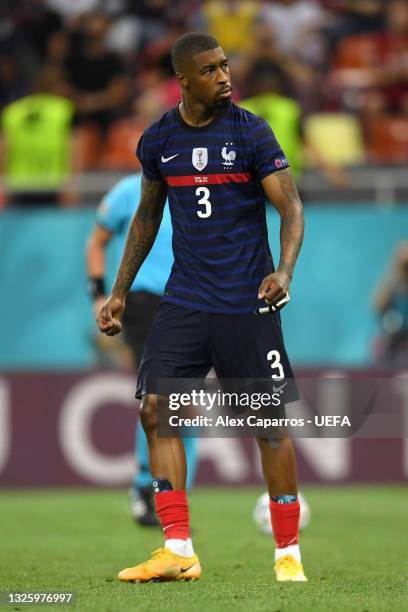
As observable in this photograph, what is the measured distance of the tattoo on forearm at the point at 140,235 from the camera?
659 centimetres

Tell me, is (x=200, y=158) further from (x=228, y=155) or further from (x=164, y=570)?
(x=164, y=570)

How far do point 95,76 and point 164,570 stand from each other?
1040 cm

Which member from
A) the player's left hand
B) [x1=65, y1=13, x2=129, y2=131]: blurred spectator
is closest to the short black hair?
the player's left hand

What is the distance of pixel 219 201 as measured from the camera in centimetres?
628

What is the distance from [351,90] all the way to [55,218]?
4.17 m

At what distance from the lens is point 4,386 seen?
1284cm

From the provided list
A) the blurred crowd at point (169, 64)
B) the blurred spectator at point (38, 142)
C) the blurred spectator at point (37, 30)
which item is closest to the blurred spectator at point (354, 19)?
the blurred crowd at point (169, 64)

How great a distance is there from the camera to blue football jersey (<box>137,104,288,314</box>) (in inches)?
245

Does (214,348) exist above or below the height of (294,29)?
below

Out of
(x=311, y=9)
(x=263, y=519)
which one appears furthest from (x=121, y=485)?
(x=311, y=9)

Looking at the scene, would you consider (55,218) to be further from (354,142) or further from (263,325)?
(263,325)

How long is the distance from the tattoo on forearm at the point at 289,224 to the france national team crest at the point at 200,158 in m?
0.34

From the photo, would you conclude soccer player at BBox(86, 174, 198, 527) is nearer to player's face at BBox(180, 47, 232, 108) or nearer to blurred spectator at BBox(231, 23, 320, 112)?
player's face at BBox(180, 47, 232, 108)

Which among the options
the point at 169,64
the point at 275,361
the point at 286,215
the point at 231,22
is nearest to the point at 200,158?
the point at 286,215
